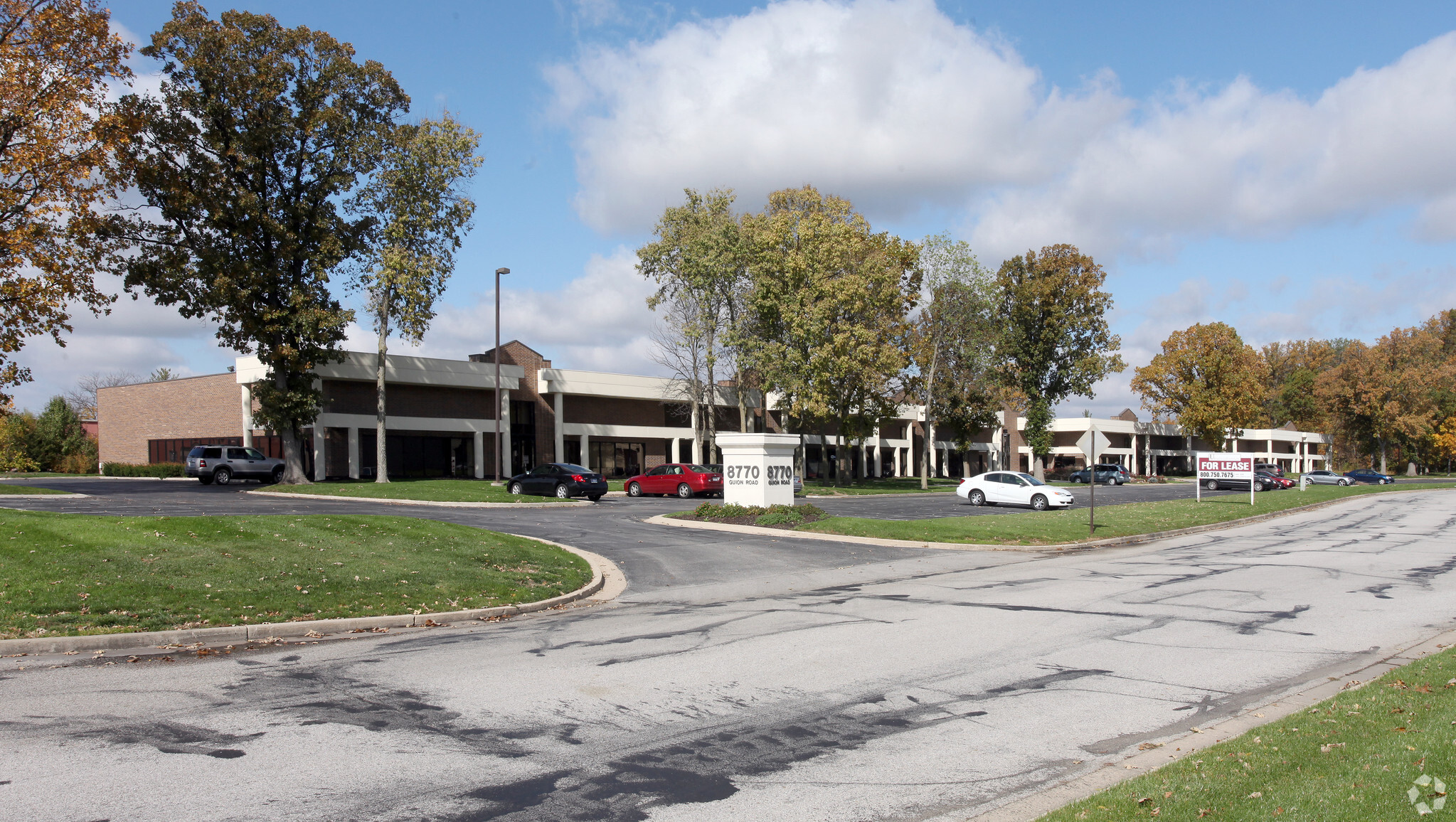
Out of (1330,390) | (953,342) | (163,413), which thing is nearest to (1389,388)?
(1330,390)

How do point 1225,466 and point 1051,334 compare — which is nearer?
point 1225,466

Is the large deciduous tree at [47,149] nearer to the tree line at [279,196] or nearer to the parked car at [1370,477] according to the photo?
the tree line at [279,196]

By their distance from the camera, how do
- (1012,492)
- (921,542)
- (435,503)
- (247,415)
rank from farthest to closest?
(247,415)
(1012,492)
(435,503)
(921,542)

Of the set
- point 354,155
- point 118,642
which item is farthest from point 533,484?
point 118,642

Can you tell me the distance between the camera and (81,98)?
2358 centimetres

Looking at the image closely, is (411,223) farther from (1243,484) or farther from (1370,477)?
(1370,477)

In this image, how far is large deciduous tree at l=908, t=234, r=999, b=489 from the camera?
53.2 meters

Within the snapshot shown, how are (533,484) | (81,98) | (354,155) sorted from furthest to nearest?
(354,155)
(533,484)
(81,98)

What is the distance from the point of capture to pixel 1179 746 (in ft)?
20.3

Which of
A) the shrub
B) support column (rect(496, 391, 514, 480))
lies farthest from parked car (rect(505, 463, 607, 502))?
the shrub

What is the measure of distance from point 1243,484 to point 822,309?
32.8m

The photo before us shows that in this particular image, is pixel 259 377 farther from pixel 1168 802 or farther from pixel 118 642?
pixel 1168 802

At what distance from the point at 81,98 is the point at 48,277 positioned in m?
4.76

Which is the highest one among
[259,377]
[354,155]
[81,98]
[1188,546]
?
[354,155]
